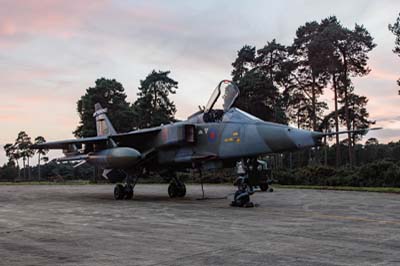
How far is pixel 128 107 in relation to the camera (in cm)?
6116

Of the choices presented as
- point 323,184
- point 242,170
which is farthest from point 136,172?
point 323,184

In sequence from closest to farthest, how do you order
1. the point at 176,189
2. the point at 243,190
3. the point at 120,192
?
the point at 243,190 → the point at 120,192 → the point at 176,189

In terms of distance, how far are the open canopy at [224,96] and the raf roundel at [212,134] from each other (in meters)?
0.77

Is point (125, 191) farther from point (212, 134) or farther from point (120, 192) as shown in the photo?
point (212, 134)

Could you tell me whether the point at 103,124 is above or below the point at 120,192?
above

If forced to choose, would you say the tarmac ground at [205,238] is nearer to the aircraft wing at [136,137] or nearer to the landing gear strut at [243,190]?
the landing gear strut at [243,190]

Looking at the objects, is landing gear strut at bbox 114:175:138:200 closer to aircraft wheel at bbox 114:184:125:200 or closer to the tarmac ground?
aircraft wheel at bbox 114:184:125:200

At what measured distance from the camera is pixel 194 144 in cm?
1501

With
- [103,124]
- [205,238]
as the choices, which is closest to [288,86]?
[103,124]

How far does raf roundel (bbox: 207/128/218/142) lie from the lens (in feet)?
46.0

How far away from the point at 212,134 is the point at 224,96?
1.33m

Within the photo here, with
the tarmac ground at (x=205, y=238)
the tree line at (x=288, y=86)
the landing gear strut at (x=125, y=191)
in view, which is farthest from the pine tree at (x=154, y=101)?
the tarmac ground at (x=205, y=238)

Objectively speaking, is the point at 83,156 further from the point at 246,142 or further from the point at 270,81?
the point at 270,81

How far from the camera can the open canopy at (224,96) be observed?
14109mm
